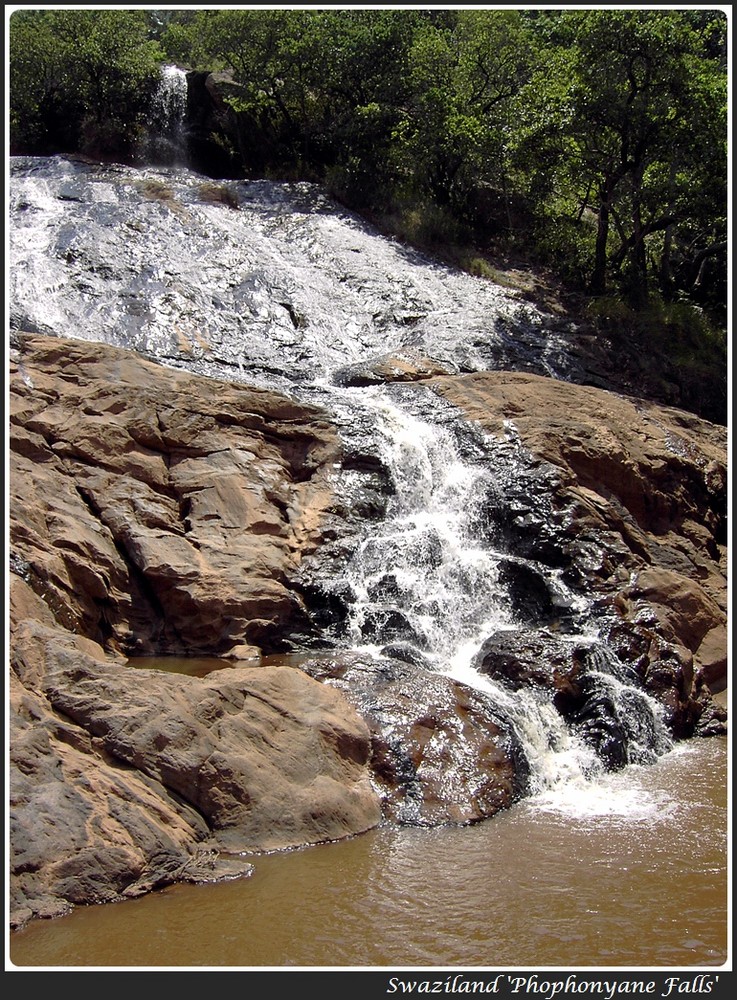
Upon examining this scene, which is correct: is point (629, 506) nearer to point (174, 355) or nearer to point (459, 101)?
point (174, 355)

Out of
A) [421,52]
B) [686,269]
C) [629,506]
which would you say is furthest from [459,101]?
[629,506]

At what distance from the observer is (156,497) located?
38.3 ft

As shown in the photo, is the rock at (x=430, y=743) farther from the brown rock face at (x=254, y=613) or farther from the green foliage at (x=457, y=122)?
the green foliage at (x=457, y=122)

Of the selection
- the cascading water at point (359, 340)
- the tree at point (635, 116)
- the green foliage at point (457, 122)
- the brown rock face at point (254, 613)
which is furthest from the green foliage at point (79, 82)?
the brown rock face at point (254, 613)

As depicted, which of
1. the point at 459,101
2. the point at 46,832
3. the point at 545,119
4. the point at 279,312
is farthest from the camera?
the point at 459,101

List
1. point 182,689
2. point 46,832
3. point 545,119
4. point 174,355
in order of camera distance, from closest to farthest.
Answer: point 46,832 → point 182,689 → point 174,355 → point 545,119

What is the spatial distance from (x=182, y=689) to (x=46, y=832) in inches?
69.5

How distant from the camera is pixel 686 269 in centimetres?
2422

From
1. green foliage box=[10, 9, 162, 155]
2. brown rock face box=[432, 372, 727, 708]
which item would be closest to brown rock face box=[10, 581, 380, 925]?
brown rock face box=[432, 372, 727, 708]

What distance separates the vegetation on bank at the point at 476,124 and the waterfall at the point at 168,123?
403 millimetres

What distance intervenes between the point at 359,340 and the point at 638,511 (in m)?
6.62

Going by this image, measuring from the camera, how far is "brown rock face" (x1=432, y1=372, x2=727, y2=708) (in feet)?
37.6

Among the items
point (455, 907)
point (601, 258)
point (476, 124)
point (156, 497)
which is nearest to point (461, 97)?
point (476, 124)

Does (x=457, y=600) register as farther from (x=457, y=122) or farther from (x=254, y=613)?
(x=457, y=122)
